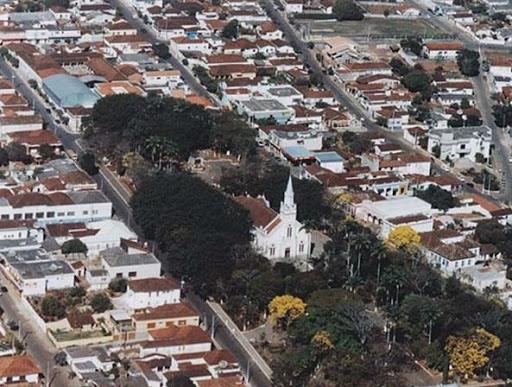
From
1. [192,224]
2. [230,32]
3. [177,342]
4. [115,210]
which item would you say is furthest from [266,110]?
[177,342]

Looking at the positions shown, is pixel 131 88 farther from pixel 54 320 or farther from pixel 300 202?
pixel 54 320

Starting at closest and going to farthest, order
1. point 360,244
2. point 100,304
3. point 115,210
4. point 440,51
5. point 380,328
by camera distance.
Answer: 1. point 380,328
2. point 100,304
3. point 360,244
4. point 115,210
5. point 440,51

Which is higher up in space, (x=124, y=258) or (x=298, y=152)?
(x=124, y=258)

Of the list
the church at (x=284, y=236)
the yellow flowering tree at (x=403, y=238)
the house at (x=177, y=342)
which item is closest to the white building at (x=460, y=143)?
the yellow flowering tree at (x=403, y=238)

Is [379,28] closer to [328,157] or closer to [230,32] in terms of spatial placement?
[230,32]

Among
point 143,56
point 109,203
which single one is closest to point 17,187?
point 109,203
